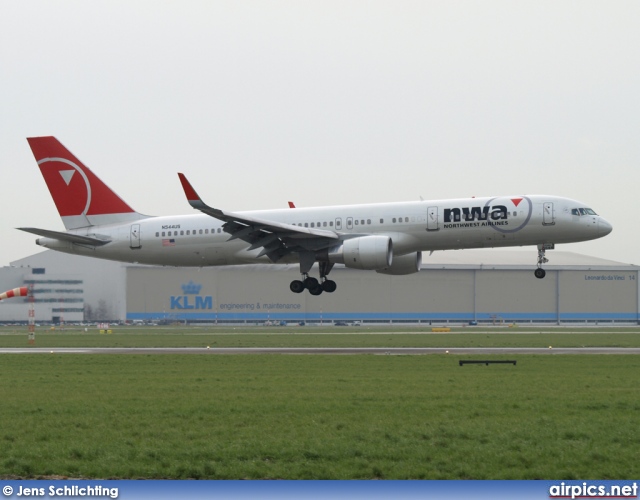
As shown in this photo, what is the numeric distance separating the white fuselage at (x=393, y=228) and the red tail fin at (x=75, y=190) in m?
0.95

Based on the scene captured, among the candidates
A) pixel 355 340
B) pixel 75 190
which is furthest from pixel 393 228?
pixel 75 190

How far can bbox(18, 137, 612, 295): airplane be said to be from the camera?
46.3 metres

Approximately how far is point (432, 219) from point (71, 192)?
21.6m

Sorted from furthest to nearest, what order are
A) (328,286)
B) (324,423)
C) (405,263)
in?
1. (405,263)
2. (328,286)
3. (324,423)

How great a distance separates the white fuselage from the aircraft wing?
80cm

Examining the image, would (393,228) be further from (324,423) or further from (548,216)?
(324,423)

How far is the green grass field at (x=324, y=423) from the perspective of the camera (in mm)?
15797

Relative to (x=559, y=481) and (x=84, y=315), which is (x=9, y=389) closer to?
(x=559, y=481)

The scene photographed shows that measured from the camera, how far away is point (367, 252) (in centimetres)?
4681

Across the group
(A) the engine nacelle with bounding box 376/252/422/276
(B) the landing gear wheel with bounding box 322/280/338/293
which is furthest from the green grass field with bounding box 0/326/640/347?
(B) the landing gear wheel with bounding box 322/280/338/293

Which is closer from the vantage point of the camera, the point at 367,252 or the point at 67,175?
the point at 367,252

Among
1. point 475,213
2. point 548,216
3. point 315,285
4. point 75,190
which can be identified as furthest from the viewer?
point 75,190

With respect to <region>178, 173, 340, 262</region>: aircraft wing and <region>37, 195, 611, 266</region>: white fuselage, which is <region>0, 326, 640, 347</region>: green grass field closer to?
<region>37, 195, 611, 266</region>: white fuselage

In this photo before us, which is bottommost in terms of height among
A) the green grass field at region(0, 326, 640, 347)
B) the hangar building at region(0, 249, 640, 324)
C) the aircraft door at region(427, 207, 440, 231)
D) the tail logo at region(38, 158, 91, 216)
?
the green grass field at region(0, 326, 640, 347)
